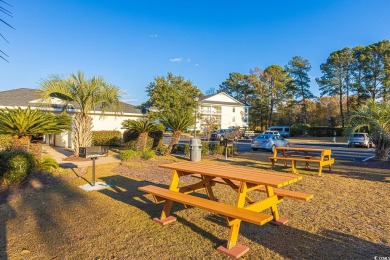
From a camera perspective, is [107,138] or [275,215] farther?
[107,138]

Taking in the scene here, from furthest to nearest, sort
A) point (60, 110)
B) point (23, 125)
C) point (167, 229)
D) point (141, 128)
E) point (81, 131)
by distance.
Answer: point (60, 110) < point (141, 128) < point (81, 131) < point (23, 125) < point (167, 229)

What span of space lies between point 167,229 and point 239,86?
58.9 meters

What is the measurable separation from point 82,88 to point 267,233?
10.6 m

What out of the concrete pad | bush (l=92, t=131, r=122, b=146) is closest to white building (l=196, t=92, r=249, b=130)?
bush (l=92, t=131, r=122, b=146)

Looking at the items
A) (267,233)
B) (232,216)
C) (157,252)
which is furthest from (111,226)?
(267,233)

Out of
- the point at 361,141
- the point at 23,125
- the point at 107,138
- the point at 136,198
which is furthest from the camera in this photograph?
the point at 361,141

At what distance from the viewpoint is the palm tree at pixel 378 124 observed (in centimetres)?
1087

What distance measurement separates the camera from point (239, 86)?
60375mm

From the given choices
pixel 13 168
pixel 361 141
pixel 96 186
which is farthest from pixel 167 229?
pixel 361 141

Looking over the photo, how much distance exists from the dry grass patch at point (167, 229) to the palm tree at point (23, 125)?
1966 mm

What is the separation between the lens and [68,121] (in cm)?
841

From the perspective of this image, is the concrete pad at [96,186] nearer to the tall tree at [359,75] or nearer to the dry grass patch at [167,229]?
the dry grass patch at [167,229]

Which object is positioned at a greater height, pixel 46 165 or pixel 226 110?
pixel 226 110

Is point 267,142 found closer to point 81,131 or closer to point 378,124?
point 378,124
